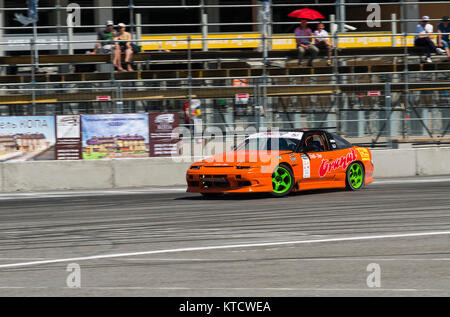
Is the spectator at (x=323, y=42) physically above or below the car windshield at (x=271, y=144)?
above

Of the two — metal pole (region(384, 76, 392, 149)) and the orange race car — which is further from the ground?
metal pole (region(384, 76, 392, 149))

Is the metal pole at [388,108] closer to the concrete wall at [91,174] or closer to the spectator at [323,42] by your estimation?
the spectator at [323,42]

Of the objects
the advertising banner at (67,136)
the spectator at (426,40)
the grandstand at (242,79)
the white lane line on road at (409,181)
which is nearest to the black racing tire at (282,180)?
the white lane line on road at (409,181)

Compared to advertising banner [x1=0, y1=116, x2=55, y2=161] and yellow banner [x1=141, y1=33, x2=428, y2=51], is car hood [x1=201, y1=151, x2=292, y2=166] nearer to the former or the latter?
advertising banner [x1=0, y1=116, x2=55, y2=161]

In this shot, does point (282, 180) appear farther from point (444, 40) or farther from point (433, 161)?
point (444, 40)

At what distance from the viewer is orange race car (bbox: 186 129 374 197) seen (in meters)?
13.0

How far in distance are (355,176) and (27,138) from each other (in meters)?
7.18

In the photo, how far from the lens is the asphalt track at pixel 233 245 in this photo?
6.38 metres

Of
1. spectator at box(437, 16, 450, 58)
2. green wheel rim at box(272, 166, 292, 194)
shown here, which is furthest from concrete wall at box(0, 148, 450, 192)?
spectator at box(437, 16, 450, 58)

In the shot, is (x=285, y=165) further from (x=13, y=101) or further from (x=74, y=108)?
(x=13, y=101)

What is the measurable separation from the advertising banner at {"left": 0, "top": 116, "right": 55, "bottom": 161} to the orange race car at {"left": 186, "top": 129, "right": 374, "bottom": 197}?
178 inches

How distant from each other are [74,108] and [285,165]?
650 cm

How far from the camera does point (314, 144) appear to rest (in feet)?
46.0

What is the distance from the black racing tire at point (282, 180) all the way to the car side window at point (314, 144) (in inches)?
28.6
